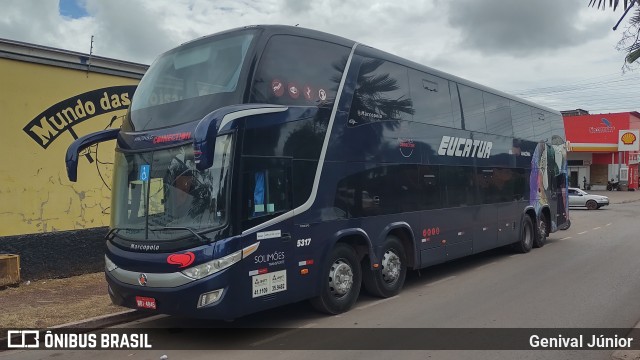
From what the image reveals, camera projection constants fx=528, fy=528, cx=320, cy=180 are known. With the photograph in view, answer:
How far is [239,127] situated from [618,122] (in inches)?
2086

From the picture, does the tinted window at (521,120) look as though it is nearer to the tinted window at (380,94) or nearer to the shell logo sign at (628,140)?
the tinted window at (380,94)

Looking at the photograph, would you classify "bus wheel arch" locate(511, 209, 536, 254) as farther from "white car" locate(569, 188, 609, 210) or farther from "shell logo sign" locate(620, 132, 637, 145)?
"shell logo sign" locate(620, 132, 637, 145)

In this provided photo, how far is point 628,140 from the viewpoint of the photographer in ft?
160

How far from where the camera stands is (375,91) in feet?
27.9

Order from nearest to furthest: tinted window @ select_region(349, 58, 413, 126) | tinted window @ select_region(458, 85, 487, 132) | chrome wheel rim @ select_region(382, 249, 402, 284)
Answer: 1. tinted window @ select_region(349, 58, 413, 126)
2. chrome wheel rim @ select_region(382, 249, 402, 284)
3. tinted window @ select_region(458, 85, 487, 132)

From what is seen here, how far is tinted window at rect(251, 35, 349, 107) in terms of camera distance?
6.71 m

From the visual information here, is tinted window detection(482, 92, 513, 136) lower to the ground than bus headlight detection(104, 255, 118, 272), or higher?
higher

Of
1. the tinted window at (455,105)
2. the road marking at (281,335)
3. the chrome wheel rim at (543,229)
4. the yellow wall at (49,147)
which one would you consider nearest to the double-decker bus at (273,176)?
the road marking at (281,335)

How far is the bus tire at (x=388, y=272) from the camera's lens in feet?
27.6

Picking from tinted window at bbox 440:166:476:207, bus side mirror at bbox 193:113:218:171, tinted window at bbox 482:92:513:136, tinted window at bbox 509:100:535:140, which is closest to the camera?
bus side mirror at bbox 193:113:218:171

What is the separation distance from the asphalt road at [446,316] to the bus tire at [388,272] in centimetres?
19

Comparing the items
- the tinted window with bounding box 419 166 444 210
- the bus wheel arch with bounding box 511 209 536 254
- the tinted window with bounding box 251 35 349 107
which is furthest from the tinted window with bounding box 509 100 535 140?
the tinted window with bounding box 251 35 349 107

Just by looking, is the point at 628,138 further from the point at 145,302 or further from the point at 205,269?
the point at 145,302

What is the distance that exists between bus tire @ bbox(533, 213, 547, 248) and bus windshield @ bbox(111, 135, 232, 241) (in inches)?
447
